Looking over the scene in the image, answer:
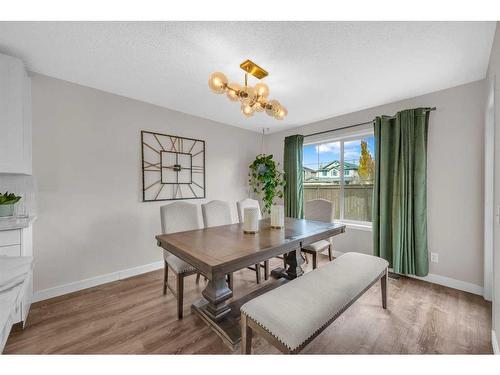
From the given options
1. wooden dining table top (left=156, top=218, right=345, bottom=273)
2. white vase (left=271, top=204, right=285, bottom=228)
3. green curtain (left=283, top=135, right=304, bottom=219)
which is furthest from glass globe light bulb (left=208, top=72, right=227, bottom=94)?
green curtain (left=283, top=135, right=304, bottom=219)

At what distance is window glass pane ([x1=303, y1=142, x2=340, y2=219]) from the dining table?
5.12 feet

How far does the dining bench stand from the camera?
3.63 feet

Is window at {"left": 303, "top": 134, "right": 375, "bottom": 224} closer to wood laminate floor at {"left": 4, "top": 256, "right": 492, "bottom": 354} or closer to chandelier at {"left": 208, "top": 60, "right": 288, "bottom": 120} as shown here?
wood laminate floor at {"left": 4, "top": 256, "right": 492, "bottom": 354}

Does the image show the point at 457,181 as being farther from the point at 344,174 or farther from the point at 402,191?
the point at 344,174

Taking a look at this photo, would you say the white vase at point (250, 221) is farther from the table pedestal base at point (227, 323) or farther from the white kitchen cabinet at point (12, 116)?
the white kitchen cabinet at point (12, 116)

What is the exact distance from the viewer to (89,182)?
95.7 inches

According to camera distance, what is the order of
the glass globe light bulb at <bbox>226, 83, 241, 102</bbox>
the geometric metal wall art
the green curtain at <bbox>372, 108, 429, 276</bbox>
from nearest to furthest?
1. the glass globe light bulb at <bbox>226, 83, 241, 102</bbox>
2. the green curtain at <bbox>372, 108, 429, 276</bbox>
3. the geometric metal wall art

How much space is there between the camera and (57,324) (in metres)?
1.76

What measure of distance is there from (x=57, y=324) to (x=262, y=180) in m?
3.22

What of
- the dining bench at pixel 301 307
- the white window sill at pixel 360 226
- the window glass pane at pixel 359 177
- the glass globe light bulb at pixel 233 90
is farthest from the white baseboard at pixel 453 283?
the glass globe light bulb at pixel 233 90

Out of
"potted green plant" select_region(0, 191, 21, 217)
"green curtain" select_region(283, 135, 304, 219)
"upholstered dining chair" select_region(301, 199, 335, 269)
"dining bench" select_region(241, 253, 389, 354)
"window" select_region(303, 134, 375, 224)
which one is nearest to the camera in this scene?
"dining bench" select_region(241, 253, 389, 354)

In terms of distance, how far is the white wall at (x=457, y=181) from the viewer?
224 cm

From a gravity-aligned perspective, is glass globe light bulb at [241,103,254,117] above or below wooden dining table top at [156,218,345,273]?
above
